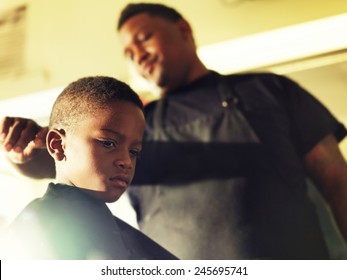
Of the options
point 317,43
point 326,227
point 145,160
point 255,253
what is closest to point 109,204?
point 145,160

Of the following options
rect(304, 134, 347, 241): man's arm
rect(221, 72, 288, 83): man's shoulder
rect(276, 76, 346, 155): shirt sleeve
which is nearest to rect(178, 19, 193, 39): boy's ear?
rect(221, 72, 288, 83): man's shoulder

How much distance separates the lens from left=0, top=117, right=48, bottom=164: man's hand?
562mm

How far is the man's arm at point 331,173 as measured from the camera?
62cm

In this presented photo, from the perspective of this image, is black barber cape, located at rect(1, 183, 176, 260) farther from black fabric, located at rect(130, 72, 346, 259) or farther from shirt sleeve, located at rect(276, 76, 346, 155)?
shirt sleeve, located at rect(276, 76, 346, 155)

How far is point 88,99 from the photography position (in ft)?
1.72

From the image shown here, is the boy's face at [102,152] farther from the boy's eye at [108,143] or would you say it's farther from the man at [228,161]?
the man at [228,161]

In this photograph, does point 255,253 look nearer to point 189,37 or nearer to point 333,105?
point 333,105

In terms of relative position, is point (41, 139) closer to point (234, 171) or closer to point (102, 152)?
point (102, 152)

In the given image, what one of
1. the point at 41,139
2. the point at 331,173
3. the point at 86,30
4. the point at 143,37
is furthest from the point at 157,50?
the point at 331,173

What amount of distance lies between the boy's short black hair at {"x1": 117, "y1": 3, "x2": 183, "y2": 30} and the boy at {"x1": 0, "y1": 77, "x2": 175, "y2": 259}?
0.87 feet

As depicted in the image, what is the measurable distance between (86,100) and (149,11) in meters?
0.31

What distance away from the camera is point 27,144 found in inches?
22.4

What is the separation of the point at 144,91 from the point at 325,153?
37 centimetres

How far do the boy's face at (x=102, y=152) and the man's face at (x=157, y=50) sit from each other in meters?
0.22
